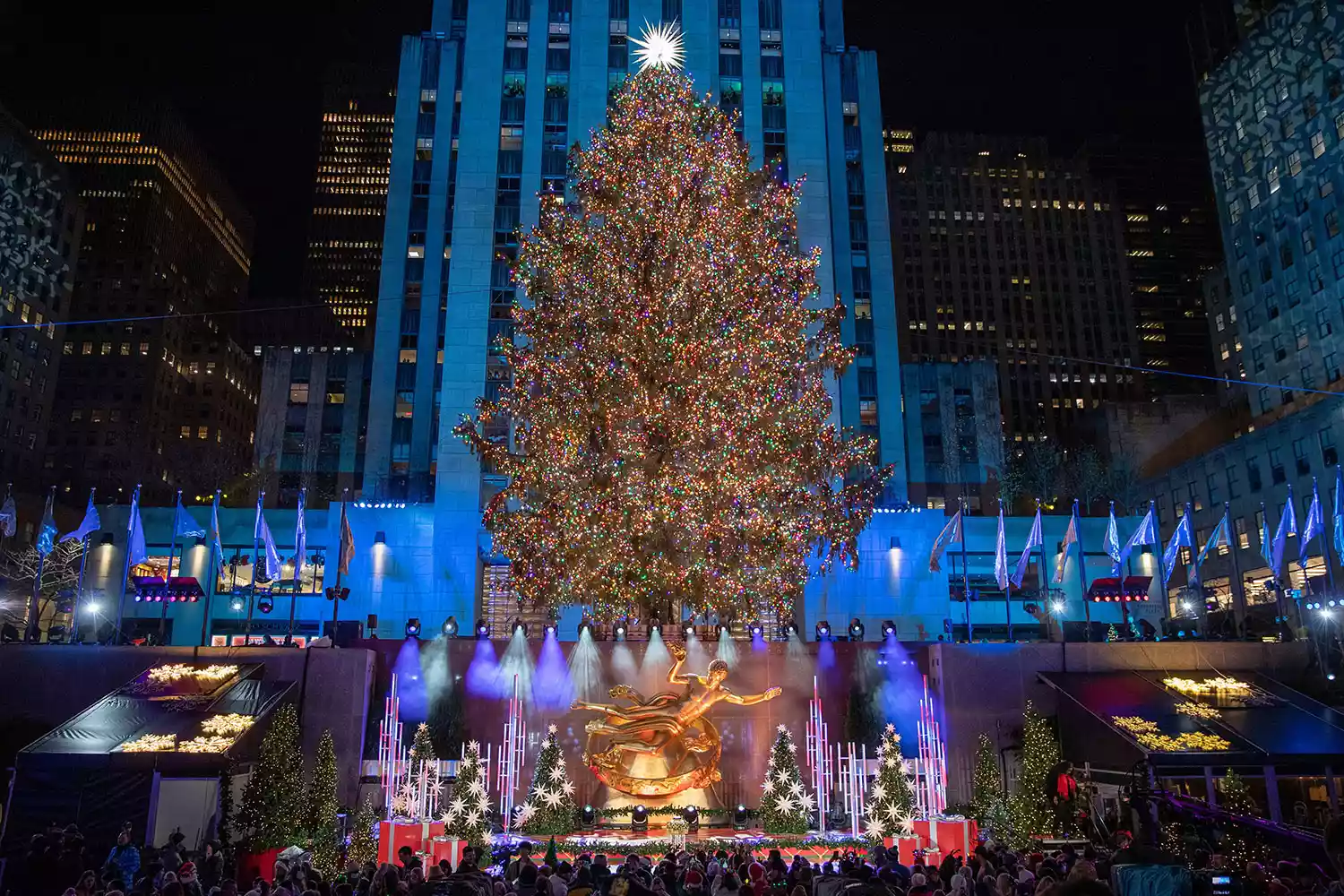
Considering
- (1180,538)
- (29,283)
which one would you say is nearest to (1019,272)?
(1180,538)

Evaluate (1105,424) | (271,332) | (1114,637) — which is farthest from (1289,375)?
(271,332)

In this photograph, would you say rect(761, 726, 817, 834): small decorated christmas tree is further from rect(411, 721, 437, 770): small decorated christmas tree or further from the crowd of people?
rect(411, 721, 437, 770): small decorated christmas tree

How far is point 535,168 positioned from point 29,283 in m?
62.2

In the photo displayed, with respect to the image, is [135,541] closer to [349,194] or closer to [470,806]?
[470,806]

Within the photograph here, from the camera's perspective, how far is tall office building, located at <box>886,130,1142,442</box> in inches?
4872

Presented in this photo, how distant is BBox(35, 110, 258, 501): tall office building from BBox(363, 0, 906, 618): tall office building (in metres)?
46.2

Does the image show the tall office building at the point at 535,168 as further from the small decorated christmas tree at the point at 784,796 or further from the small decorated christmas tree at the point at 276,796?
the small decorated christmas tree at the point at 276,796

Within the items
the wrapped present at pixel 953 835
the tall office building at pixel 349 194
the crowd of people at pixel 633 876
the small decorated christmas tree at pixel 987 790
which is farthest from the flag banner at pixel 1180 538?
the tall office building at pixel 349 194

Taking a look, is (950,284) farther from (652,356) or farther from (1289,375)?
(652,356)

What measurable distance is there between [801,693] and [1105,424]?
64.3 metres

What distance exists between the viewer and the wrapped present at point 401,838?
1814 cm

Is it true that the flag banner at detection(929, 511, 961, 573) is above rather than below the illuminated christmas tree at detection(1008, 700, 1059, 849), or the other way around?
above

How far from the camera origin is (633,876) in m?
9.95

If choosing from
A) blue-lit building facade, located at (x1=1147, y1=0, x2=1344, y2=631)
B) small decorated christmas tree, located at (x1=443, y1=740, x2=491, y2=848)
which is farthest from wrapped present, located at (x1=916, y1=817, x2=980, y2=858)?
blue-lit building facade, located at (x1=1147, y1=0, x2=1344, y2=631)
